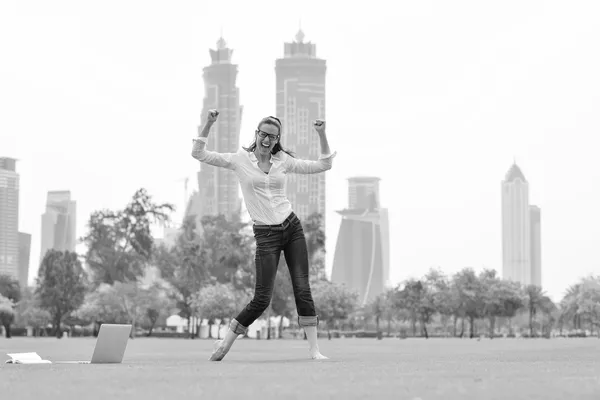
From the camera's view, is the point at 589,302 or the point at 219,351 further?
the point at 589,302

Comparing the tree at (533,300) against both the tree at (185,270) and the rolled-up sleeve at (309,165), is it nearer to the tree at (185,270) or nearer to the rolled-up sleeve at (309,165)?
the tree at (185,270)

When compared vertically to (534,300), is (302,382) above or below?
below

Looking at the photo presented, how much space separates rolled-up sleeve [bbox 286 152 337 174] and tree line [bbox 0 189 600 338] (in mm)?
63943

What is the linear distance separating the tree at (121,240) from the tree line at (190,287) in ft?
A: 0.22

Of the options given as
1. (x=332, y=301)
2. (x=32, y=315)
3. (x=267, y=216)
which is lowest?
(x=267, y=216)

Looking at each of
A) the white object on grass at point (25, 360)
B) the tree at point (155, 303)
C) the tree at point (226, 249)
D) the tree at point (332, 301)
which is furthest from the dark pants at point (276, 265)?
the tree at point (332, 301)

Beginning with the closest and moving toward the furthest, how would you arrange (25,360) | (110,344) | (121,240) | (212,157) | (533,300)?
(110,344)
(25,360)
(212,157)
(121,240)
(533,300)

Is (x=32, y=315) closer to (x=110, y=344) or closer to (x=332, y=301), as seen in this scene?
(x=332, y=301)

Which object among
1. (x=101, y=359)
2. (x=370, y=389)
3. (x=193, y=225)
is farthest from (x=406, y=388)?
(x=193, y=225)

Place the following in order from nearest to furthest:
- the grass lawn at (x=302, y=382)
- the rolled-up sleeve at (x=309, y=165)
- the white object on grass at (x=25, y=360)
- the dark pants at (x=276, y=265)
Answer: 1. the grass lawn at (x=302, y=382)
2. the white object on grass at (x=25, y=360)
3. the dark pants at (x=276, y=265)
4. the rolled-up sleeve at (x=309, y=165)

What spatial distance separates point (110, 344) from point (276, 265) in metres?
1.69

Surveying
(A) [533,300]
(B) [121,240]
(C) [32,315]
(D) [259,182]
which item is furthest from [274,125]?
(A) [533,300]

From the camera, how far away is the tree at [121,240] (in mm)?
78938

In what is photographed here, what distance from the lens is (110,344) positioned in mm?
10438
